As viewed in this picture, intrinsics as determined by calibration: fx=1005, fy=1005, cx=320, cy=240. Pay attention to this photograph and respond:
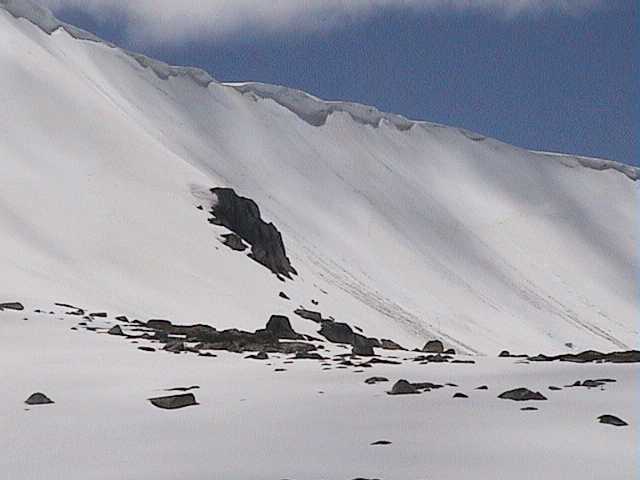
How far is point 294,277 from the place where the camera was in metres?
57.9

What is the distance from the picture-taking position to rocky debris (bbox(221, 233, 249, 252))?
5484 centimetres

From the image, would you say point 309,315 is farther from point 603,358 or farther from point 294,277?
point 603,358

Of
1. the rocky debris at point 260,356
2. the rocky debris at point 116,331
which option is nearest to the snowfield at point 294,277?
the rocky debris at point 260,356

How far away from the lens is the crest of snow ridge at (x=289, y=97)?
90.3 m

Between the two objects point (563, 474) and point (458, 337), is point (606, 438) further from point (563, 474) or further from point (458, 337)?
point (458, 337)

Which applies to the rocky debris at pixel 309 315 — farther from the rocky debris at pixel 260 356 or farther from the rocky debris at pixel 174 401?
the rocky debris at pixel 174 401

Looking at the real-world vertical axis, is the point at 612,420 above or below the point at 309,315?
below

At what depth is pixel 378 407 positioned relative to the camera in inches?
490

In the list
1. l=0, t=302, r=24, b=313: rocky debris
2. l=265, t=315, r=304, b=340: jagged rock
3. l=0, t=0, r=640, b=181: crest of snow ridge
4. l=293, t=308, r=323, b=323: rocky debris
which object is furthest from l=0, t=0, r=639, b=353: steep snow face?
l=265, t=315, r=304, b=340: jagged rock

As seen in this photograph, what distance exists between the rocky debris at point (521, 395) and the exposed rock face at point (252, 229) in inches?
1706

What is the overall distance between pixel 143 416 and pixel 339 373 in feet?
15.9

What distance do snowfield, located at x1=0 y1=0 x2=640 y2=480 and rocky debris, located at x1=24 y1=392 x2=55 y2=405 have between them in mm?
258

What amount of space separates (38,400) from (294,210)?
7363 centimetres

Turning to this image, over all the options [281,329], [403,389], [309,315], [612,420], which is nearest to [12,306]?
[281,329]
